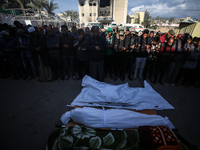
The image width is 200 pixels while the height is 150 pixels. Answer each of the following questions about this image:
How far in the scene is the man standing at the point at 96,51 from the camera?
11.2 ft

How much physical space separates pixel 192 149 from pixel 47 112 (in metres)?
3.03

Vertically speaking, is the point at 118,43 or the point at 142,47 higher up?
the point at 118,43

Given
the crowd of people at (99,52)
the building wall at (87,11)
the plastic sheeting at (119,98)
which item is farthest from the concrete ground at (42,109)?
the building wall at (87,11)

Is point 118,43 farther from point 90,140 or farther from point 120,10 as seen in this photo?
point 120,10

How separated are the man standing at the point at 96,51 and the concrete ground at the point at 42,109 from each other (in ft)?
2.48

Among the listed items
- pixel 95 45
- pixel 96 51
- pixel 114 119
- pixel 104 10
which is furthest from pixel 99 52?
pixel 104 10

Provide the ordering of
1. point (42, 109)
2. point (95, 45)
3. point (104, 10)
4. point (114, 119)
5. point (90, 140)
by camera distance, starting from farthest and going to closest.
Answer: point (104, 10) → point (95, 45) → point (42, 109) → point (114, 119) → point (90, 140)

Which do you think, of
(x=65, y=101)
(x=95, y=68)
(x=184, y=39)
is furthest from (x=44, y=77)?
(x=184, y=39)

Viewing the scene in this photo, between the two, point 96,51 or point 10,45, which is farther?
point 10,45

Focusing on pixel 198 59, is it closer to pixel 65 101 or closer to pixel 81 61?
pixel 81 61

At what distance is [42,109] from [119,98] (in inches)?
85.4

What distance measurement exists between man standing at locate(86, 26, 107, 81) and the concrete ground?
29.7 inches

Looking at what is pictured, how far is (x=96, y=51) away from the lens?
3592mm

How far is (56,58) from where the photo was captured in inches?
156
